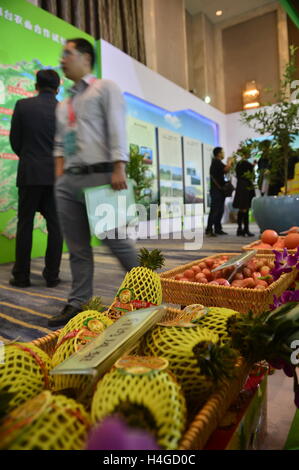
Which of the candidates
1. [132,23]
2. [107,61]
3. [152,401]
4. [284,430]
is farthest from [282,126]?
[132,23]

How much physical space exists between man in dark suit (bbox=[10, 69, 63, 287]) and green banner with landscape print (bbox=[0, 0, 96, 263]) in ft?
4.44

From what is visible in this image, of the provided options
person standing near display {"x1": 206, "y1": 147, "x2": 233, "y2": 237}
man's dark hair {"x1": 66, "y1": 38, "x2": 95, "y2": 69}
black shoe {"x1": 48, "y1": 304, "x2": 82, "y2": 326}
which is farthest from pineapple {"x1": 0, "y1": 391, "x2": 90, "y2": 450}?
person standing near display {"x1": 206, "y1": 147, "x2": 233, "y2": 237}

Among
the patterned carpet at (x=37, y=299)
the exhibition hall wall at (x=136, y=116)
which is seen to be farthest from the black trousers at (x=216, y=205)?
the patterned carpet at (x=37, y=299)

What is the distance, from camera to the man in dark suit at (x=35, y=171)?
7.76 feet

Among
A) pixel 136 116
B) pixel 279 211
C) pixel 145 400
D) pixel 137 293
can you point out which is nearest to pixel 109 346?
pixel 145 400

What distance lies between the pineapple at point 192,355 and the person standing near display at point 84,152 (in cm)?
96

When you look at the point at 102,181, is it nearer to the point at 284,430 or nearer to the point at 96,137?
the point at 96,137

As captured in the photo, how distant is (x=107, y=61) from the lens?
16.6ft

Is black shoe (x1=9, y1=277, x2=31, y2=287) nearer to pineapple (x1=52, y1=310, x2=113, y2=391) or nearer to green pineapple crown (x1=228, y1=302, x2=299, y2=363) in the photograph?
pineapple (x1=52, y1=310, x2=113, y2=391)

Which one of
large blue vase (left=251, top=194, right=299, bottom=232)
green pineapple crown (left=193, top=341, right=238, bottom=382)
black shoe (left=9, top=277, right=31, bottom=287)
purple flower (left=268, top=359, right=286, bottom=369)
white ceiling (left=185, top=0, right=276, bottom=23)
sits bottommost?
black shoe (left=9, top=277, right=31, bottom=287)

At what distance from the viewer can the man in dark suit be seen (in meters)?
2.37

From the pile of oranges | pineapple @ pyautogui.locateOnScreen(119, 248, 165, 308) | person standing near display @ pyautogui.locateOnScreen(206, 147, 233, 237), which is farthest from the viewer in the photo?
person standing near display @ pyautogui.locateOnScreen(206, 147, 233, 237)

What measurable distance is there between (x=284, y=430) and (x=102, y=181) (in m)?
1.13

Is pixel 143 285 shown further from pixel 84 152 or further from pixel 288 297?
pixel 84 152
